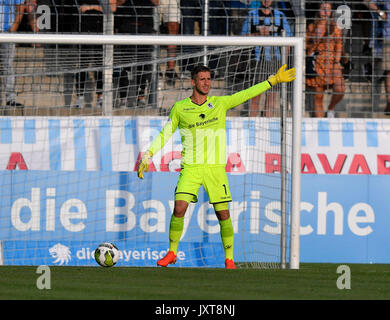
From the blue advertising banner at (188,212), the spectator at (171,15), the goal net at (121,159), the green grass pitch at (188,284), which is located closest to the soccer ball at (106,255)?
the green grass pitch at (188,284)

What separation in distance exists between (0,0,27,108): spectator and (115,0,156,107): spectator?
1.27 meters

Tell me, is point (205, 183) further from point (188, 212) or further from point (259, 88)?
point (188, 212)

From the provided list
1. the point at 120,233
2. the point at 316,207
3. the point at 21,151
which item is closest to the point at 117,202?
the point at 120,233

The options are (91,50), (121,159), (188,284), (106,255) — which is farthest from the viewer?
(91,50)

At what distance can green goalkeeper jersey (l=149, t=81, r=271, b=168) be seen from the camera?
9.62 metres

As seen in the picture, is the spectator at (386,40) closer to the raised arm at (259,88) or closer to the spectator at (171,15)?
the spectator at (171,15)

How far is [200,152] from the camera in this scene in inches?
380

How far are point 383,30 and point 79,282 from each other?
696 centimetres

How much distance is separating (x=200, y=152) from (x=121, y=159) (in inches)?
111

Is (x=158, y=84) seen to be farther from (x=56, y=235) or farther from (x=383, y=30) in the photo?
(x=383, y=30)

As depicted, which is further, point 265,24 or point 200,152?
point 265,24

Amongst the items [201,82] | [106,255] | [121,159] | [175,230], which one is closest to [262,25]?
[121,159]

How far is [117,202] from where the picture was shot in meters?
11.9

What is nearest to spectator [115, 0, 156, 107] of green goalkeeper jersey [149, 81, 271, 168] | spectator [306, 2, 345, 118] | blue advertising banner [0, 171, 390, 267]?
blue advertising banner [0, 171, 390, 267]
